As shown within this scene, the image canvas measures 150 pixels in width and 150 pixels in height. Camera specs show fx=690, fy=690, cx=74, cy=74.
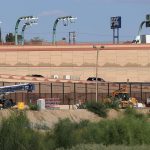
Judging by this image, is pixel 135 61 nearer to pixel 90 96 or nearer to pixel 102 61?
pixel 102 61

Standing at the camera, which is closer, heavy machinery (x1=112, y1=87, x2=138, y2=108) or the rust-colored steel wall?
heavy machinery (x1=112, y1=87, x2=138, y2=108)

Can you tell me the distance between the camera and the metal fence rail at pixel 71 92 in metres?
94.9

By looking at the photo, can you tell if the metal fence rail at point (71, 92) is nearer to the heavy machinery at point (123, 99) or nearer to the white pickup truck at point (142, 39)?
the heavy machinery at point (123, 99)

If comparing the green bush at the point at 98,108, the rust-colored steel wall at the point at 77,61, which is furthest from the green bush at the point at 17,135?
the rust-colored steel wall at the point at 77,61

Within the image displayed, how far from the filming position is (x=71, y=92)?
99250mm

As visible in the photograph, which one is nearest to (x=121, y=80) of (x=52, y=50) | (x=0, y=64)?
(x=52, y=50)

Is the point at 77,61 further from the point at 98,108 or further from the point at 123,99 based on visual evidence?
the point at 98,108

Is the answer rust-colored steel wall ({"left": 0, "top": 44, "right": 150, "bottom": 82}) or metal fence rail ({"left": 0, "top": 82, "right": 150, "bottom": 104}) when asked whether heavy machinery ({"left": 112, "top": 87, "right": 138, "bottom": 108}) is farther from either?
rust-colored steel wall ({"left": 0, "top": 44, "right": 150, "bottom": 82})

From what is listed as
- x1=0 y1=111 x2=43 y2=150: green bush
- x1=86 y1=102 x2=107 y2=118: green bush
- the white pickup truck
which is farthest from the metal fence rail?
x1=0 y1=111 x2=43 y2=150: green bush

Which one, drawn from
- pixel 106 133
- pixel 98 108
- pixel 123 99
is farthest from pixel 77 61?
pixel 106 133

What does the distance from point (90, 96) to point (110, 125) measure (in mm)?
76426

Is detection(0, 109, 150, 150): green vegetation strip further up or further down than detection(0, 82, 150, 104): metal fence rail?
further up

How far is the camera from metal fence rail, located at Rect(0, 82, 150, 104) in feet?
311

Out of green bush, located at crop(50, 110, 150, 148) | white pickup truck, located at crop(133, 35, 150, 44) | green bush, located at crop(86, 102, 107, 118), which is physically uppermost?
white pickup truck, located at crop(133, 35, 150, 44)
